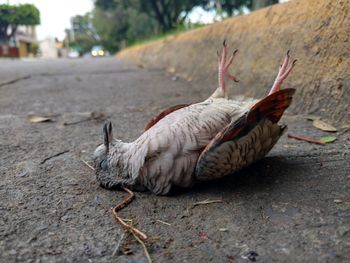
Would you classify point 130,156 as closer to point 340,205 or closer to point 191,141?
point 191,141

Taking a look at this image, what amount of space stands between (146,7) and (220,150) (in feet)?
60.7

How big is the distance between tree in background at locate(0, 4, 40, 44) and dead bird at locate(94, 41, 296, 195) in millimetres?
3761

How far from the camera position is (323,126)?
2.69 meters

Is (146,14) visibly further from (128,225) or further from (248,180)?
(128,225)

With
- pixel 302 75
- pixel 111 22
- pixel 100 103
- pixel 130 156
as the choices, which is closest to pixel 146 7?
pixel 111 22

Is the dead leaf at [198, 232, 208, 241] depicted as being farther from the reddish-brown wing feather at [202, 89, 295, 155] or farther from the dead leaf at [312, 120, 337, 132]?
the dead leaf at [312, 120, 337, 132]

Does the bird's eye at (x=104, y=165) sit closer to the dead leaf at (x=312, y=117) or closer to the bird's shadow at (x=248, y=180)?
the bird's shadow at (x=248, y=180)

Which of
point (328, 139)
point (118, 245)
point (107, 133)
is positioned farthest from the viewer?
point (328, 139)

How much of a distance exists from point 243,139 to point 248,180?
32 centimetres

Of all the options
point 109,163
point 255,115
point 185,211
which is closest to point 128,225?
point 185,211

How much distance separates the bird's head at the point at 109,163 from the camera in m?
1.90

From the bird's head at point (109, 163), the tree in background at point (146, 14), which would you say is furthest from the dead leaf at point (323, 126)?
the tree in background at point (146, 14)

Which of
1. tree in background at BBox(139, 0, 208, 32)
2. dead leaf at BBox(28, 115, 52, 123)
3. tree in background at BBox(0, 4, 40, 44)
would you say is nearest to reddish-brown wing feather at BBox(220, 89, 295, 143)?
dead leaf at BBox(28, 115, 52, 123)

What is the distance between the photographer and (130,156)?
6.11ft
